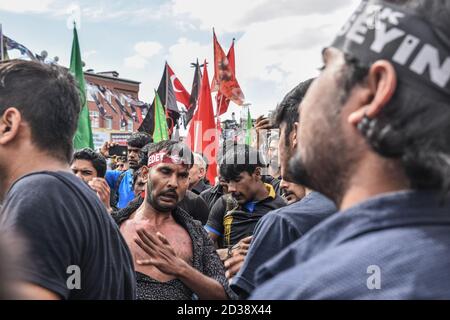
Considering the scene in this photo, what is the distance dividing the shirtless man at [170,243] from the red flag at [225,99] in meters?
6.55

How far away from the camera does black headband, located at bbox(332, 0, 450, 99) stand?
3.36 feet

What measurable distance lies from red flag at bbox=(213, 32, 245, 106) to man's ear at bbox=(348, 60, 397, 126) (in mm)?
9184

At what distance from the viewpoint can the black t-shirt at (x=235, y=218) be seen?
170 inches

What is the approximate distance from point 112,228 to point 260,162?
308 cm

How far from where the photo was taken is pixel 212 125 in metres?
8.09

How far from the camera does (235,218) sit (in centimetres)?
441

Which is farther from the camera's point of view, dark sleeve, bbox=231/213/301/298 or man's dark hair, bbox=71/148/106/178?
man's dark hair, bbox=71/148/106/178

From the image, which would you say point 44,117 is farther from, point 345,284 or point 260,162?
point 260,162

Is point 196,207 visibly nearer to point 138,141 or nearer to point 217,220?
point 217,220

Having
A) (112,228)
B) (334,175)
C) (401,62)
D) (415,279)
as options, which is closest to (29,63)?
(112,228)

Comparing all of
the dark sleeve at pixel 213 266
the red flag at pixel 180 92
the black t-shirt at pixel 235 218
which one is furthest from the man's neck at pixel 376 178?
the red flag at pixel 180 92

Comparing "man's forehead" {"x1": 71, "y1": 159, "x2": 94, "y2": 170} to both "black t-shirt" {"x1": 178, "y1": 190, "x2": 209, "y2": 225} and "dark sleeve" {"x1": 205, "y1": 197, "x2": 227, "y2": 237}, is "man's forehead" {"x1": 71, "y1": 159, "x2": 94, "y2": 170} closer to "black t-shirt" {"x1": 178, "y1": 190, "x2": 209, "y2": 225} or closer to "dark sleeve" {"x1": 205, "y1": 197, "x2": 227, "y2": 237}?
"black t-shirt" {"x1": 178, "y1": 190, "x2": 209, "y2": 225}

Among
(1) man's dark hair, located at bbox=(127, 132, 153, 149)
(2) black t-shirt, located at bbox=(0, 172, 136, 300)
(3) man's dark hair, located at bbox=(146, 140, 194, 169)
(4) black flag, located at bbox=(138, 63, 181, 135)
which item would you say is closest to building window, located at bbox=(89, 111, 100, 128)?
(4) black flag, located at bbox=(138, 63, 181, 135)

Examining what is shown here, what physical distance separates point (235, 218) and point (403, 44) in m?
3.45
